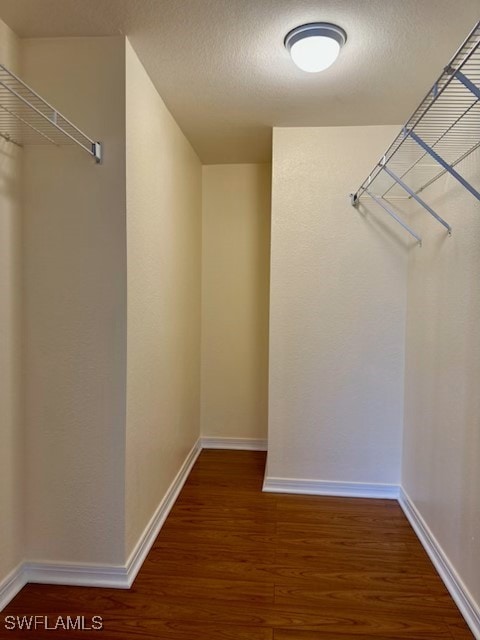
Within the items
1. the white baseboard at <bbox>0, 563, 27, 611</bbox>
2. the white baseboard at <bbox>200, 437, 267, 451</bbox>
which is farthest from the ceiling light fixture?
the white baseboard at <bbox>200, 437, 267, 451</bbox>

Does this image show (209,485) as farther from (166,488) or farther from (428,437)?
(428,437)

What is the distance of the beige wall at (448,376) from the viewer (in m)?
1.69

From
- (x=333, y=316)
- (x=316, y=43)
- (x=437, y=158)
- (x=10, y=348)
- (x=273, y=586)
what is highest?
(x=316, y=43)

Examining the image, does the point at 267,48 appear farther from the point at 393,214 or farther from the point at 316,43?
the point at 393,214

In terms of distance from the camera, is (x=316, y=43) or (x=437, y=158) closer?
(x=437, y=158)

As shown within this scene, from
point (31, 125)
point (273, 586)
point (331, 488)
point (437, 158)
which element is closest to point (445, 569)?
point (273, 586)

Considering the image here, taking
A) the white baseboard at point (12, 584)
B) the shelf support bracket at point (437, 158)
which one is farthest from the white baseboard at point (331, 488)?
the shelf support bracket at point (437, 158)

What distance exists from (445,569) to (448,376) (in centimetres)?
85

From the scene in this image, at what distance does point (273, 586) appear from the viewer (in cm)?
181

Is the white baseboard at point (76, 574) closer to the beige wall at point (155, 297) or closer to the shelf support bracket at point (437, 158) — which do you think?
the beige wall at point (155, 297)

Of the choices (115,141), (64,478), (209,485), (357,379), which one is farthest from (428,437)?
(115,141)

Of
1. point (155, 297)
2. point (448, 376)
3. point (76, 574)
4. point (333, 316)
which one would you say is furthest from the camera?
point (333, 316)

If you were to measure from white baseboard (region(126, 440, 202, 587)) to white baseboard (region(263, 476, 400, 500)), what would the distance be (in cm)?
56

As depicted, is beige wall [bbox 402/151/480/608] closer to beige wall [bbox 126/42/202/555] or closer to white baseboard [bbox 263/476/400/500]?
white baseboard [bbox 263/476/400/500]
